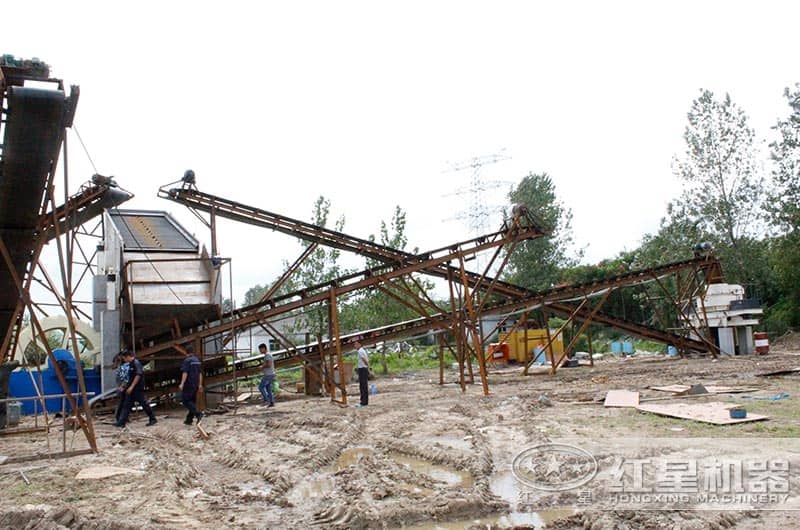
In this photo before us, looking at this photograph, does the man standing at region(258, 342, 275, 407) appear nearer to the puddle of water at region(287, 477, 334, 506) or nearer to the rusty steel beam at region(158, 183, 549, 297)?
the rusty steel beam at region(158, 183, 549, 297)

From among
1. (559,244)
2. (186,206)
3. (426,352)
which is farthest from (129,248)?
(559,244)

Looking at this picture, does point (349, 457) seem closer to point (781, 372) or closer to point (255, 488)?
point (255, 488)

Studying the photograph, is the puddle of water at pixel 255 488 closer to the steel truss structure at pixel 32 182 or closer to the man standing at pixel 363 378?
the steel truss structure at pixel 32 182

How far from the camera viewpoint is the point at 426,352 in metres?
39.7

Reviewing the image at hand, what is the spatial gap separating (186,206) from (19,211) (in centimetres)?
739

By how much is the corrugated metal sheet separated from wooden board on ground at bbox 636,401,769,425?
38.7ft

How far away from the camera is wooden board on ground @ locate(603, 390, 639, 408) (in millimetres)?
11684

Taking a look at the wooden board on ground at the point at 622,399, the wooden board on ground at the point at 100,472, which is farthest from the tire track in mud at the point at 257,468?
the wooden board on ground at the point at 622,399

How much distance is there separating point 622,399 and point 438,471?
6003 millimetres

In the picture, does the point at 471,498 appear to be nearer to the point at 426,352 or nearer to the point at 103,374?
the point at 103,374

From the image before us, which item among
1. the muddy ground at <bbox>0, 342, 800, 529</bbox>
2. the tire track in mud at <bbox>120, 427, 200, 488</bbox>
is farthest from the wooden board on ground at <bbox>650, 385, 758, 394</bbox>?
the tire track in mud at <bbox>120, 427, 200, 488</bbox>

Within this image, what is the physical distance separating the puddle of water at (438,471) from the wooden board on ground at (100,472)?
338 centimetres

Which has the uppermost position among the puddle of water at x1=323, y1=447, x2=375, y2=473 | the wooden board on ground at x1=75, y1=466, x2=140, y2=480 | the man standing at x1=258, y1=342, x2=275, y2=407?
the man standing at x1=258, y1=342, x2=275, y2=407

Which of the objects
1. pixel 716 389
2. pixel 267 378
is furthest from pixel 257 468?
pixel 716 389
